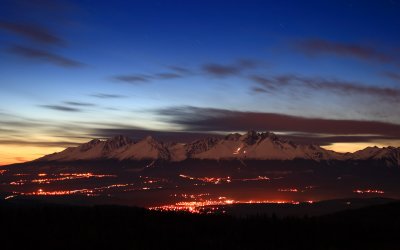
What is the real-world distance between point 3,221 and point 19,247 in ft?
40.1

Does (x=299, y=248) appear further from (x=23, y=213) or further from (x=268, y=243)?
(x=23, y=213)

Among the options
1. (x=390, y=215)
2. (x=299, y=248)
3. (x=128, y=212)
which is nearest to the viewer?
(x=299, y=248)

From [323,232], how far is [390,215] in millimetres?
21184

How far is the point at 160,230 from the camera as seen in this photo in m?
54.1

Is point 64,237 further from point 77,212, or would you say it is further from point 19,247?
point 77,212

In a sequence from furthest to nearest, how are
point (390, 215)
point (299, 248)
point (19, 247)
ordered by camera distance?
point (390, 215) → point (299, 248) → point (19, 247)

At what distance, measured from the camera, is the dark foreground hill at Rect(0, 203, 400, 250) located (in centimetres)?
4819

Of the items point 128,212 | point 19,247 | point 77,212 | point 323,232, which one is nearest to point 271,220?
point 323,232

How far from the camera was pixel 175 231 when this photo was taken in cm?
5475

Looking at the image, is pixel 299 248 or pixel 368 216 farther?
pixel 368 216

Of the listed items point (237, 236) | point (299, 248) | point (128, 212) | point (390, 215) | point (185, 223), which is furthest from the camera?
point (390, 215)

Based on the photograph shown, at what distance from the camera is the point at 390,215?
72125mm

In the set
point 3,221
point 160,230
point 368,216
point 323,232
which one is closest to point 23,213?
point 3,221

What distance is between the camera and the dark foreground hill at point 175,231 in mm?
48188
